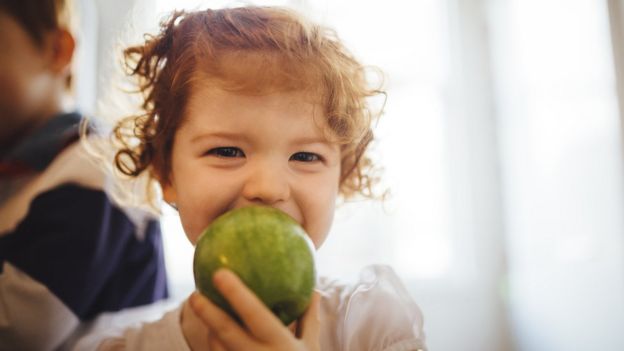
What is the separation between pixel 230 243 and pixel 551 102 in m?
1.80

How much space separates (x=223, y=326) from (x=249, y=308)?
6cm

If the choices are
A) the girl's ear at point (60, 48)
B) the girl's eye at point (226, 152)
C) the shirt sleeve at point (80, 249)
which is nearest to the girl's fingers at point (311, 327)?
the girl's eye at point (226, 152)

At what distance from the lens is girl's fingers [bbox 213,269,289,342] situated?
473 millimetres

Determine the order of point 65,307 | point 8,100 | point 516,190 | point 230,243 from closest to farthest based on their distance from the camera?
point 230,243
point 65,307
point 8,100
point 516,190

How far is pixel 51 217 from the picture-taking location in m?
0.92

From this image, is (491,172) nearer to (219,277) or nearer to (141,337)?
(141,337)

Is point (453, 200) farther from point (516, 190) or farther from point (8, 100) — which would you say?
point (8, 100)

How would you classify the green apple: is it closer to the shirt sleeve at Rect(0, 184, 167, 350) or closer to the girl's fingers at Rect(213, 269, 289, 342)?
the girl's fingers at Rect(213, 269, 289, 342)

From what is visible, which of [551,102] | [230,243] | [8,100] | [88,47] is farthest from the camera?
[551,102]

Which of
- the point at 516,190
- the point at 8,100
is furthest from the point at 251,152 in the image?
the point at 516,190

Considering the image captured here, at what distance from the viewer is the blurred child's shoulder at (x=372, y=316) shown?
756 mm

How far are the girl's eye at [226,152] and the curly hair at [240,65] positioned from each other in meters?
0.09

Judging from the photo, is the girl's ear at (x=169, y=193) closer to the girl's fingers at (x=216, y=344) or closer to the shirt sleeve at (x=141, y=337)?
the shirt sleeve at (x=141, y=337)

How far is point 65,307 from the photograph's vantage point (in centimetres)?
88
